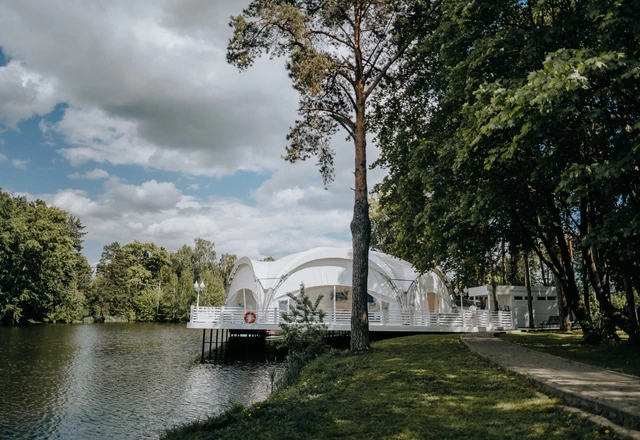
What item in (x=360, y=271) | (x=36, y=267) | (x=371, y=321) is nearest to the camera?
(x=360, y=271)

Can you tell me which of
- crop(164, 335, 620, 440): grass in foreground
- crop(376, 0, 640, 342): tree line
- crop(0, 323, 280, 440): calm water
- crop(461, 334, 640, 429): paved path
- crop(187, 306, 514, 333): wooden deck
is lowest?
crop(0, 323, 280, 440): calm water

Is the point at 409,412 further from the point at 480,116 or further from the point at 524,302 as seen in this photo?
the point at 524,302

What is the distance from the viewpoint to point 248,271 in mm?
30719

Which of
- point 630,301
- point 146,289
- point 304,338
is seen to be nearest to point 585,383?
point 304,338

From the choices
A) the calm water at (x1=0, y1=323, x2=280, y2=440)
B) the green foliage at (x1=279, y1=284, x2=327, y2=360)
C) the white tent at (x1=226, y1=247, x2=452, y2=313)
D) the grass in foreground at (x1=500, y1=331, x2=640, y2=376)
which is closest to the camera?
the grass in foreground at (x1=500, y1=331, x2=640, y2=376)

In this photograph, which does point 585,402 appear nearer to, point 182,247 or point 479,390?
point 479,390

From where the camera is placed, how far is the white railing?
24.4 metres

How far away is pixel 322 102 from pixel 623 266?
10.6 metres

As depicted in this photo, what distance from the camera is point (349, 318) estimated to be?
2512 centimetres

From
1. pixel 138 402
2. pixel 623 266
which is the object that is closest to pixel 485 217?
pixel 623 266

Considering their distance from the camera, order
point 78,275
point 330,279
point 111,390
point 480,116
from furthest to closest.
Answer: point 78,275 < point 330,279 < point 111,390 < point 480,116

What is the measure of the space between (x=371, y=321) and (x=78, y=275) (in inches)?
2176

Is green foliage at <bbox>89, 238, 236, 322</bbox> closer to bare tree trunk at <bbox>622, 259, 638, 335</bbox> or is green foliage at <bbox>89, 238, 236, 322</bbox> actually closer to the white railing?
the white railing

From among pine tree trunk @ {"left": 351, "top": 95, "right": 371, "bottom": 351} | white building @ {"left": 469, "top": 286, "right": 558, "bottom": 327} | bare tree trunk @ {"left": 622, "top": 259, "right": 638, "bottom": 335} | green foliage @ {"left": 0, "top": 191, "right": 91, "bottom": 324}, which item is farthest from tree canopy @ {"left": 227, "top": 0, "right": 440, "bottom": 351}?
green foliage @ {"left": 0, "top": 191, "right": 91, "bottom": 324}
